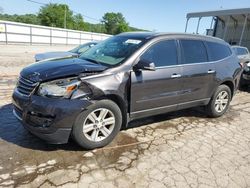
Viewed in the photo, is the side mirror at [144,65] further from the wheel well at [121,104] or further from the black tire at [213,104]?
the black tire at [213,104]

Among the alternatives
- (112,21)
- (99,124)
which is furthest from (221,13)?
(112,21)

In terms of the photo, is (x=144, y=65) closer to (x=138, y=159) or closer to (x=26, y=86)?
(x=138, y=159)

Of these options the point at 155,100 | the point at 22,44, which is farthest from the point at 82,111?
the point at 22,44

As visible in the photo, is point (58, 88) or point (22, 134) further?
point (22, 134)

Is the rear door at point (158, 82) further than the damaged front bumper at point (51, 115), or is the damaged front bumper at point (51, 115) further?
the rear door at point (158, 82)

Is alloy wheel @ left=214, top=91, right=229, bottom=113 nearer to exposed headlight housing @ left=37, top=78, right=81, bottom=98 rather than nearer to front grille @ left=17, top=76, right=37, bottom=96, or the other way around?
exposed headlight housing @ left=37, top=78, right=81, bottom=98

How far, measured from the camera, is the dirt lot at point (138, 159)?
2.97 m

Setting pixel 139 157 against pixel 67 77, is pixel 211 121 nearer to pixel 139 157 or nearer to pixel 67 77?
pixel 139 157

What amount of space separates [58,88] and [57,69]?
36 centimetres

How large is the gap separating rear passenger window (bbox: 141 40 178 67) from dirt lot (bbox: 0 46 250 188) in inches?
49.9

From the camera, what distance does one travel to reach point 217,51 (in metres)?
5.34

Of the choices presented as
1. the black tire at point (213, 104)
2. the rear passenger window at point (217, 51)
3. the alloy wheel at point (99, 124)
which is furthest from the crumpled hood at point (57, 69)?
the black tire at point (213, 104)

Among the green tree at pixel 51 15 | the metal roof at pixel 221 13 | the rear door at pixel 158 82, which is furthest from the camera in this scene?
the green tree at pixel 51 15

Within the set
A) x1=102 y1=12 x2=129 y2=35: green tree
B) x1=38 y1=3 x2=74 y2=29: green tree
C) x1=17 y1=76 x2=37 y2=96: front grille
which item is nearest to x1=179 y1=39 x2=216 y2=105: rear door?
x1=17 y1=76 x2=37 y2=96: front grille
